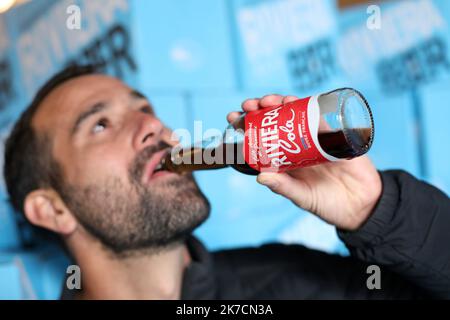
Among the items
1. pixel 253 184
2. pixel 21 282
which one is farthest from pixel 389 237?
pixel 21 282

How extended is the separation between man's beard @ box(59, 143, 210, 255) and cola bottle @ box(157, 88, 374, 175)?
0.22 m

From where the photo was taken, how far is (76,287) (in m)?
1.14

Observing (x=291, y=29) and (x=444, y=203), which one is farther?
(x=291, y=29)

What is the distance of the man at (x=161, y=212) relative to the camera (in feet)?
2.85

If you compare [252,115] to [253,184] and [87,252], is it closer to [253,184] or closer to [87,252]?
[87,252]

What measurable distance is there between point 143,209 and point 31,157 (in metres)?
0.35

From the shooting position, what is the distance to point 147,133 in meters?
1.01

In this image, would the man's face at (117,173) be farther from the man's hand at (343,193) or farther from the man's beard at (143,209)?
the man's hand at (343,193)

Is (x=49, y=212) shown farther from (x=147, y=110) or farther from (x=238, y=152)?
(x=238, y=152)

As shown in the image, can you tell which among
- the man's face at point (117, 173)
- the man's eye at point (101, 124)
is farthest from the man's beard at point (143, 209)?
the man's eye at point (101, 124)

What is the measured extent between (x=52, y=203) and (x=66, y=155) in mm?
121

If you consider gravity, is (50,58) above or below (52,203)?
above

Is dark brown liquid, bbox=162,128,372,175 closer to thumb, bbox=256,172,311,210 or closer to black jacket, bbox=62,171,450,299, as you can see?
thumb, bbox=256,172,311,210

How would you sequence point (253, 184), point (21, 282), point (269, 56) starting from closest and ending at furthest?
1. point (21, 282)
2. point (253, 184)
3. point (269, 56)
